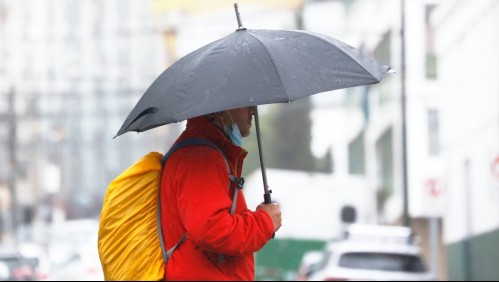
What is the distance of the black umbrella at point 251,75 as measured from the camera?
484 cm

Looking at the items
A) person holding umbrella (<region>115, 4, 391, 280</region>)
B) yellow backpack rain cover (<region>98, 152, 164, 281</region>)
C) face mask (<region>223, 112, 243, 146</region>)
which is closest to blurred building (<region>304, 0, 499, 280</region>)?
person holding umbrella (<region>115, 4, 391, 280</region>)

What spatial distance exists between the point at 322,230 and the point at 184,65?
118 feet

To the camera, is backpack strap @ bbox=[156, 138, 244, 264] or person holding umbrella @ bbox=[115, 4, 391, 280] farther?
backpack strap @ bbox=[156, 138, 244, 264]

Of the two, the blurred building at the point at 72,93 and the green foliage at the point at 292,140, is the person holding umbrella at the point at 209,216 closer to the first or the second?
the green foliage at the point at 292,140

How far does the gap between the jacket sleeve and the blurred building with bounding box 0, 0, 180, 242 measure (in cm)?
5852

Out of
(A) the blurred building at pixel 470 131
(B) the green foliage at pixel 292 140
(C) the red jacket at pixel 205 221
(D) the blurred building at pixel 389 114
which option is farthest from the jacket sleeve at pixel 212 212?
(B) the green foliage at pixel 292 140

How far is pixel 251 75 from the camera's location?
4.93 meters

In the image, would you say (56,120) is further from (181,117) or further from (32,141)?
(181,117)

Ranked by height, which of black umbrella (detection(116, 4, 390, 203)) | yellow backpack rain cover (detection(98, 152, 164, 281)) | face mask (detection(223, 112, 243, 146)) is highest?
black umbrella (detection(116, 4, 390, 203))

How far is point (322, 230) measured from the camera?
4100cm

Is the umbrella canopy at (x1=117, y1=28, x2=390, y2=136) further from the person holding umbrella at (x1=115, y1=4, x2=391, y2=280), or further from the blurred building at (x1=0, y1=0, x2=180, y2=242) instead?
the blurred building at (x1=0, y1=0, x2=180, y2=242)

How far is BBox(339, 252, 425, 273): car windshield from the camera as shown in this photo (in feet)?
58.4

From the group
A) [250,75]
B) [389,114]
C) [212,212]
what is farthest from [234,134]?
[389,114]

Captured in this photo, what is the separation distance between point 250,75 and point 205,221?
25.3 inches
